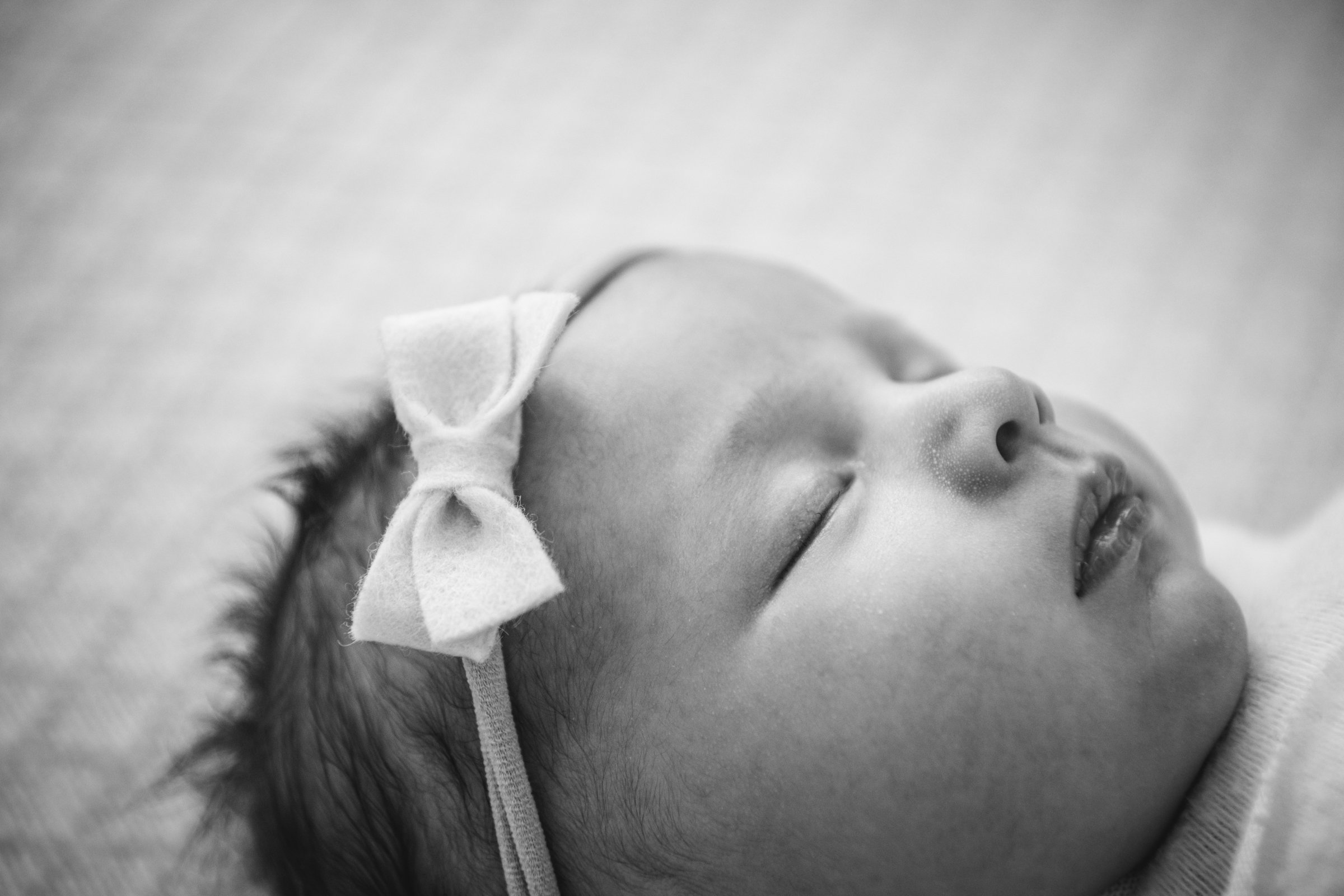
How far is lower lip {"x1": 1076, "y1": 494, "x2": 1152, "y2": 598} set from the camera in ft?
2.18

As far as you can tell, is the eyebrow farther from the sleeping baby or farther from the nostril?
the nostril

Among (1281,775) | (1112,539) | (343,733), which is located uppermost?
(1112,539)

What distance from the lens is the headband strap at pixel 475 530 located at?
0.62 m

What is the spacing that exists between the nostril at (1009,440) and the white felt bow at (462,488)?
0.31 m

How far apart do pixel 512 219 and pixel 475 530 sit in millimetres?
799

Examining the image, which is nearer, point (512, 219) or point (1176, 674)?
point (1176, 674)

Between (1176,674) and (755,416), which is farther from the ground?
(755,416)

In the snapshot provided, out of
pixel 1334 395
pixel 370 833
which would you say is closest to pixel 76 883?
pixel 370 833

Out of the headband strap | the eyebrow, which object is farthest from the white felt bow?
the eyebrow

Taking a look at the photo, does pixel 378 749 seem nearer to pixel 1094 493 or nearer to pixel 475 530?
pixel 475 530

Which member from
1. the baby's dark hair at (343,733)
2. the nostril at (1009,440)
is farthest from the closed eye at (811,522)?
the baby's dark hair at (343,733)

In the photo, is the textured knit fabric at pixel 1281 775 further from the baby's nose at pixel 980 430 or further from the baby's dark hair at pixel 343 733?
the baby's dark hair at pixel 343 733

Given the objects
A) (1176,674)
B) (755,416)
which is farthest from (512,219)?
(1176,674)

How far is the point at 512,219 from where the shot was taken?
138cm
